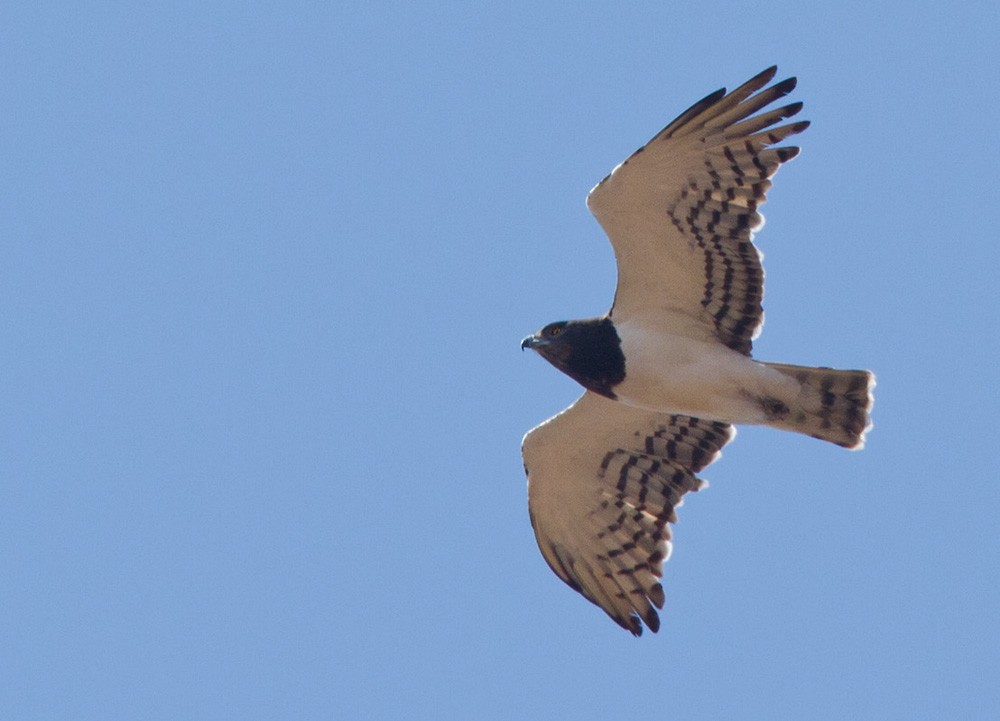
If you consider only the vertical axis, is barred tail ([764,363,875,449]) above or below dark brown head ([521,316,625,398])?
below

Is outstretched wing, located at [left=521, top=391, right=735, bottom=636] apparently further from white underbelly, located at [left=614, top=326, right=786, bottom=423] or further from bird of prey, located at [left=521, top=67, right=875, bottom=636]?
white underbelly, located at [left=614, top=326, right=786, bottom=423]

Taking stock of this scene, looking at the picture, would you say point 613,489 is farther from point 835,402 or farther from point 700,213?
point 700,213

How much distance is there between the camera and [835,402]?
13.7 m

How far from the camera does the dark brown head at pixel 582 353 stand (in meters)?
13.8

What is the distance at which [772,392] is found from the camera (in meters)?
13.6

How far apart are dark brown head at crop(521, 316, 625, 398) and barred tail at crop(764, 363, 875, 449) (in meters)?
1.13

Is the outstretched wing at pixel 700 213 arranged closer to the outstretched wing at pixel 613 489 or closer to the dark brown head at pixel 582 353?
the dark brown head at pixel 582 353

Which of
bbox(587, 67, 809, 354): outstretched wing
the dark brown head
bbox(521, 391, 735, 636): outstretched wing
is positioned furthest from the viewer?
bbox(521, 391, 735, 636): outstretched wing

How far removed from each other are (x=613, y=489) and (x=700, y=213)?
2.46 m

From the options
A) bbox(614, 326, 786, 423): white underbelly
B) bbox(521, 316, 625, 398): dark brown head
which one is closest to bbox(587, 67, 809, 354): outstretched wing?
bbox(614, 326, 786, 423): white underbelly

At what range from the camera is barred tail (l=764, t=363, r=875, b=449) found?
13625 millimetres

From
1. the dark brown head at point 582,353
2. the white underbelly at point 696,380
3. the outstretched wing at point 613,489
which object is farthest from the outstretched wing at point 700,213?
the outstretched wing at point 613,489

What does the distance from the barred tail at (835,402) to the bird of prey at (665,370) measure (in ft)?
0.03

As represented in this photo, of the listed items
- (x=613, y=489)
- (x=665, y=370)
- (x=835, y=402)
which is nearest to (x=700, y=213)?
(x=665, y=370)
